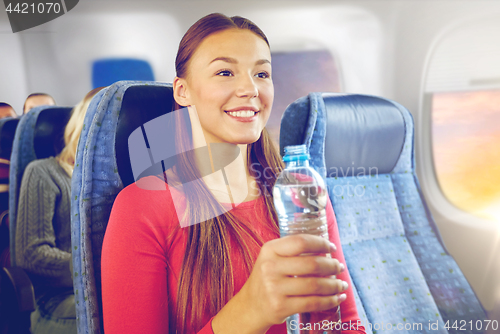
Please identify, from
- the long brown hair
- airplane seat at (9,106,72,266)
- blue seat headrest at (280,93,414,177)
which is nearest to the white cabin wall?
airplane seat at (9,106,72,266)

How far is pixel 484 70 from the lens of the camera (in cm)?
175

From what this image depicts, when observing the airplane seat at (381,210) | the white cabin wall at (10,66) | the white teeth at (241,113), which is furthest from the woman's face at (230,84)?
the white cabin wall at (10,66)

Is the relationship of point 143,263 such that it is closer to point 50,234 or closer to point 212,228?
point 212,228

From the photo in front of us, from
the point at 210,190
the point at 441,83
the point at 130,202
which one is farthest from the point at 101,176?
the point at 441,83

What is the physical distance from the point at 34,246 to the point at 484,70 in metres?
2.51

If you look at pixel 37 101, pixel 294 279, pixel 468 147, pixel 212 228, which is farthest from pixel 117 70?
pixel 468 147

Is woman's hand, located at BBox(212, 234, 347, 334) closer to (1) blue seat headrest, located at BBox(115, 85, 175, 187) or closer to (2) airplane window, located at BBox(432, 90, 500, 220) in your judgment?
(1) blue seat headrest, located at BBox(115, 85, 175, 187)

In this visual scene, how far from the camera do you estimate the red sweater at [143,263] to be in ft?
2.32

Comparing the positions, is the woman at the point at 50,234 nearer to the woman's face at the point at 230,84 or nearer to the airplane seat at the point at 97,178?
the airplane seat at the point at 97,178

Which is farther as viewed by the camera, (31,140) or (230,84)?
(31,140)

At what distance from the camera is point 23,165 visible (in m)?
1.65

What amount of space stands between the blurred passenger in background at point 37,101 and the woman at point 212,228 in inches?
33.0

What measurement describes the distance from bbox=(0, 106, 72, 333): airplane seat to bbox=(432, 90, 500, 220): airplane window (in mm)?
1973

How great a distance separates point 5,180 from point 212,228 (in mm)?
1335
